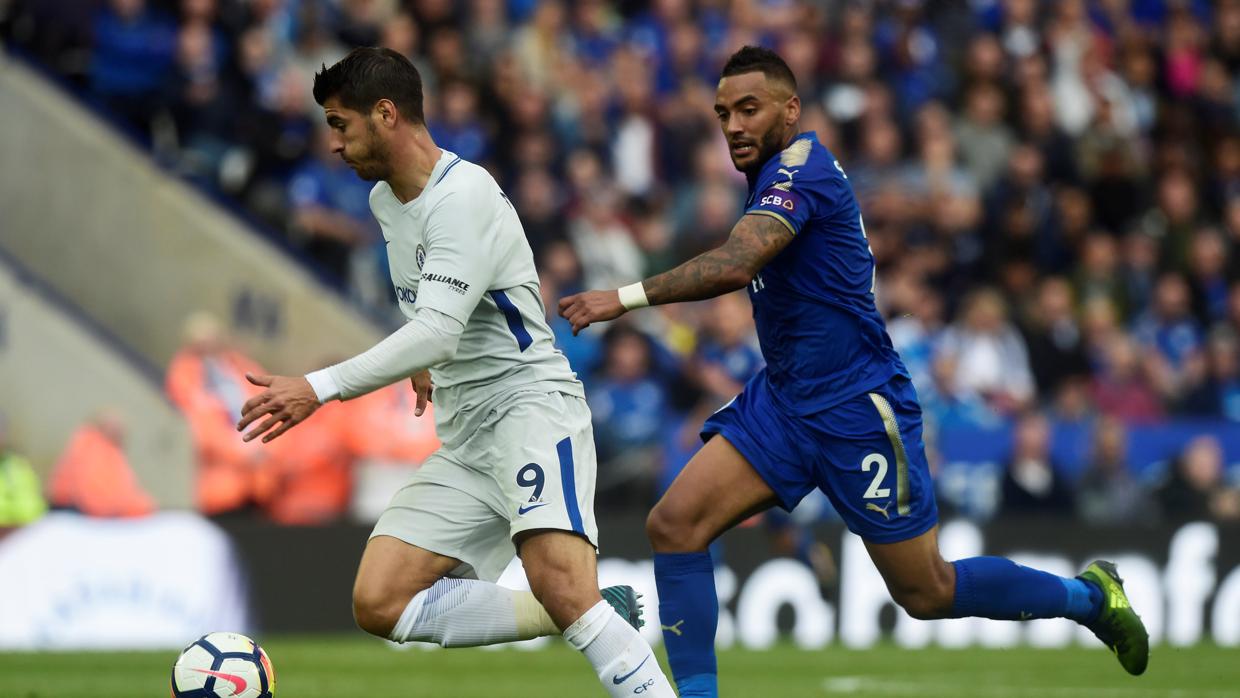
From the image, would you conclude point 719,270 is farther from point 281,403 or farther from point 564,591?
point 281,403

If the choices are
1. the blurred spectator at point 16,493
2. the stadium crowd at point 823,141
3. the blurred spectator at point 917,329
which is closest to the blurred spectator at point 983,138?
the stadium crowd at point 823,141

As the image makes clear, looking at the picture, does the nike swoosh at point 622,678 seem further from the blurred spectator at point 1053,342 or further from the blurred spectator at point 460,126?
the blurred spectator at point 1053,342

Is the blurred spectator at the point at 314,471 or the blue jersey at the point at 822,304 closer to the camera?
the blue jersey at the point at 822,304

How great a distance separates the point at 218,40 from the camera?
51.3ft

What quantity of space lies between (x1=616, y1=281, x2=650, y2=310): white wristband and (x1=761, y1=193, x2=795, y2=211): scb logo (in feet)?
2.18

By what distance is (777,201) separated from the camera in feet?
22.9

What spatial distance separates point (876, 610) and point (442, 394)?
7276mm

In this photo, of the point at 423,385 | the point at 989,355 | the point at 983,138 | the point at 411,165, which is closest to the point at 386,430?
the point at 989,355

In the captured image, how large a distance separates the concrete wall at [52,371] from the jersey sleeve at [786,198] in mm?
8387

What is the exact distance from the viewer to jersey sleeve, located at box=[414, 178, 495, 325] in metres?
6.48

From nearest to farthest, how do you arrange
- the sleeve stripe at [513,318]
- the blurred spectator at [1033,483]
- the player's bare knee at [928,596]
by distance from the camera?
the sleeve stripe at [513,318] → the player's bare knee at [928,596] → the blurred spectator at [1033,483]

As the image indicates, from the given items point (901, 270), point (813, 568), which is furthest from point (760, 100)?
point (901, 270)

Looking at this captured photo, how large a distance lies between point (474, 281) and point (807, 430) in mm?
1580

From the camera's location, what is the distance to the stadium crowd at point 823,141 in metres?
14.7
